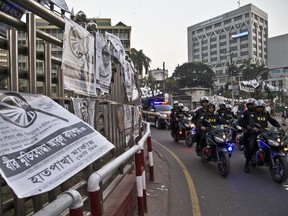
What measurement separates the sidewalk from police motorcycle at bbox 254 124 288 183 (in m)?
2.17

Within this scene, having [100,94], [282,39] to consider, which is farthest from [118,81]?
[282,39]

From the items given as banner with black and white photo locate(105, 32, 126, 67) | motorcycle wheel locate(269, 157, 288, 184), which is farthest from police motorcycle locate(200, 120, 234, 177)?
banner with black and white photo locate(105, 32, 126, 67)

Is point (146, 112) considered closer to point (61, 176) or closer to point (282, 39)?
point (61, 176)

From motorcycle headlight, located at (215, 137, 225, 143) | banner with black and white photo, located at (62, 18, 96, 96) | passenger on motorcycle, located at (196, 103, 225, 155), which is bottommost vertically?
motorcycle headlight, located at (215, 137, 225, 143)

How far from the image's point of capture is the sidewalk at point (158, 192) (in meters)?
5.03

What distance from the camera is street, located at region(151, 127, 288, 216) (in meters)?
5.14

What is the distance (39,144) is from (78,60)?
154 centimetres

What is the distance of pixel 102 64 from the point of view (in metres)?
4.13

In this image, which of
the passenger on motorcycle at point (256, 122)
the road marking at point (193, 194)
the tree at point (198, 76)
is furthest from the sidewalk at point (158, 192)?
the tree at point (198, 76)

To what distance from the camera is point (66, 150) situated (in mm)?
1828

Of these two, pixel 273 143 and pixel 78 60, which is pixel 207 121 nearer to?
pixel 273 143

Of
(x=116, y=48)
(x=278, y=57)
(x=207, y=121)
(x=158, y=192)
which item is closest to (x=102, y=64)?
(x=116, y=48)

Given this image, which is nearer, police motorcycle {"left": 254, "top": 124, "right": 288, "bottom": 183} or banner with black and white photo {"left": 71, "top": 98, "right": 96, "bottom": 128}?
banner with black and white photo {"left": 71, "top": 98, "right": 96, "bottom": 128}

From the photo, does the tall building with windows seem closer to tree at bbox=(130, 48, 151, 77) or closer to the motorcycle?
tree at bbox=(130, 48, 151, 77)
